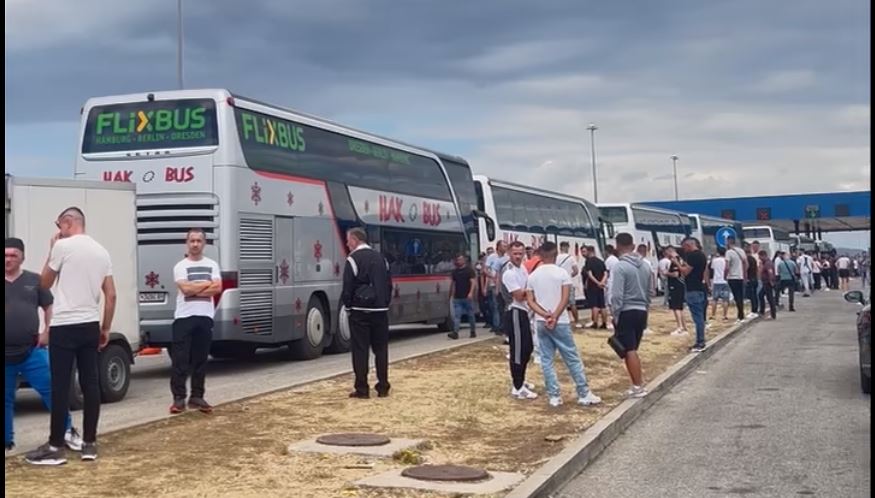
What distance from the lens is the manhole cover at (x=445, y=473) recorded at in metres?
7.58

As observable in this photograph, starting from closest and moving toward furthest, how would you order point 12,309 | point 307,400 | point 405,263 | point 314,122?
point 12,309, point 307,400, point 314,122, point 405,263

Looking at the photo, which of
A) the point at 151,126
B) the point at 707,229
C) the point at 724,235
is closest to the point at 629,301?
the point at 151,126

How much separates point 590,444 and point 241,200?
7656mm

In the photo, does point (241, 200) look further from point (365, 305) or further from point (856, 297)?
point (856, 297)

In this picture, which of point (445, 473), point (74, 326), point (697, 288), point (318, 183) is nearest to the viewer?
point (445, 473)

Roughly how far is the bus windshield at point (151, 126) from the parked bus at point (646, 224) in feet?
97.0

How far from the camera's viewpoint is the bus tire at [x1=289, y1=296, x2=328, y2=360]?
17.1m

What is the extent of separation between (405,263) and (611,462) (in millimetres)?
12944

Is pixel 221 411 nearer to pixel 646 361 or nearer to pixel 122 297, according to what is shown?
pixel 122 297

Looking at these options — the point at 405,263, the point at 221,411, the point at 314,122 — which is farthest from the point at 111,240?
the point at 405,263

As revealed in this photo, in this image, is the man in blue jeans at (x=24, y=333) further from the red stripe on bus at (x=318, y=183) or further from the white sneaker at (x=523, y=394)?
the red stripe on bus at (x=318, y=183)

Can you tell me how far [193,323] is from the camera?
10586 mm

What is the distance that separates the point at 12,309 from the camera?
836 cm

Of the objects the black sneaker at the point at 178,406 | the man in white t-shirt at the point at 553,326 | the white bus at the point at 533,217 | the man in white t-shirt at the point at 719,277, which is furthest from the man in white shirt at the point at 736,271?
the black sneaker at the point at 178,406
